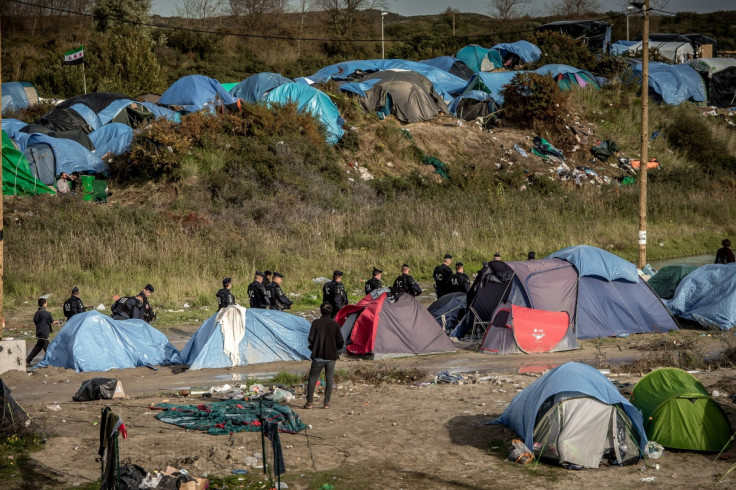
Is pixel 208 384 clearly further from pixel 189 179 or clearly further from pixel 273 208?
pixel 189 179

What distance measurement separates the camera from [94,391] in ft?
41.0

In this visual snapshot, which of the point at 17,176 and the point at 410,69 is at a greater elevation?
the point at 410,69

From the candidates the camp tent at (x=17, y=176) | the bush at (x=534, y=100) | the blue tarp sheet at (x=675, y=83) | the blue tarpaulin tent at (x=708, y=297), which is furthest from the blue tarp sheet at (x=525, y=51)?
the blue tarpaulin tent at (x=708, y=297)

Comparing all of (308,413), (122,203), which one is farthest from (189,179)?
(308,413)

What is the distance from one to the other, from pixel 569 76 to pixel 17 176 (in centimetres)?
2715

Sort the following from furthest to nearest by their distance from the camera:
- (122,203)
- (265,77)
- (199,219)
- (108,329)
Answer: (265,77) < (122,203) < (199,219) < (108,329)

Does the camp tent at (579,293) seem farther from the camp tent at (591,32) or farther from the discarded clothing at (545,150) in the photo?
the camp tent at (591,32)

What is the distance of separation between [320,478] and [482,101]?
105 ft

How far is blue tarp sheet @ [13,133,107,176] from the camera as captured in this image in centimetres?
2911

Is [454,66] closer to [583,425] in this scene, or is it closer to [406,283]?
[406,283]

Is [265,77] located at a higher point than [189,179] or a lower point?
higher

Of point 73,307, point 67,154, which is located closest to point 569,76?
point 67,154

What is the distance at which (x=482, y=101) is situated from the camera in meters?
39.2

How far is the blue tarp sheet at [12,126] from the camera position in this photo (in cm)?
2958
